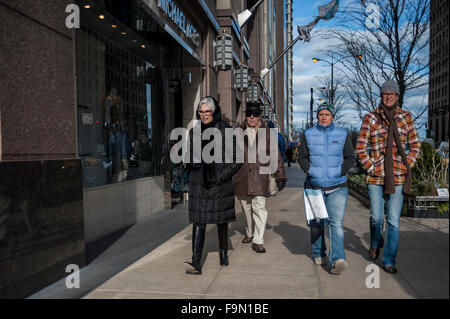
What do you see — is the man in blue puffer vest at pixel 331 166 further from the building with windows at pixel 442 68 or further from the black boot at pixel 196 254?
the black boot at pixel 196 254

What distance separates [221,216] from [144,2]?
14.0 feet

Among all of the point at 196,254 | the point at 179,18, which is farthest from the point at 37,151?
the point at 179,18

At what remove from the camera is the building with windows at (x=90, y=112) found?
12.7ft

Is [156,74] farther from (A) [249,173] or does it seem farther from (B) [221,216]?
(B) [221,216]

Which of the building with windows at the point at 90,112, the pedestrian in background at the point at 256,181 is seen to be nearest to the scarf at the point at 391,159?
the pedestrian in background at the point at 256,181

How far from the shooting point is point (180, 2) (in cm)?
978

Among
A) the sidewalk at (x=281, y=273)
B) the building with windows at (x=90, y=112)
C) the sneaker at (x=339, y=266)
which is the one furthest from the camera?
the sneaker at (x=339, y=266)

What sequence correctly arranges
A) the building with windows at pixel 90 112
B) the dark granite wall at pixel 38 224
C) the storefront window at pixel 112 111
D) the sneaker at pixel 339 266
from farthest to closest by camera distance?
the storefront window at pixel 112 111 → the sneaker at pixel 339 266 → the building with windows at pixel 90 112 → the dark granite wall at pixel 38 224

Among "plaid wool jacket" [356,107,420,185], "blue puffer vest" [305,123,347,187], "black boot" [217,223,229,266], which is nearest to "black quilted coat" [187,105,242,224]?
"black boot" [217,223,229,266]

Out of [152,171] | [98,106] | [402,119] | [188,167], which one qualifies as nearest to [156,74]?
[152,171]

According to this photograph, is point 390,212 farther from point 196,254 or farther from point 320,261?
point 196,254

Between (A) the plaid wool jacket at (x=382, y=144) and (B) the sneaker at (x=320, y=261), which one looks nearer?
(A) the plaid wool jacket at (x=382, y=144)

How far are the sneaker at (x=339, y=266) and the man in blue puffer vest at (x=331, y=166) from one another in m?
0.04

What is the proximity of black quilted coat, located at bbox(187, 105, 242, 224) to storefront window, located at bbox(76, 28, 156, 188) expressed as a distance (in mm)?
2612
